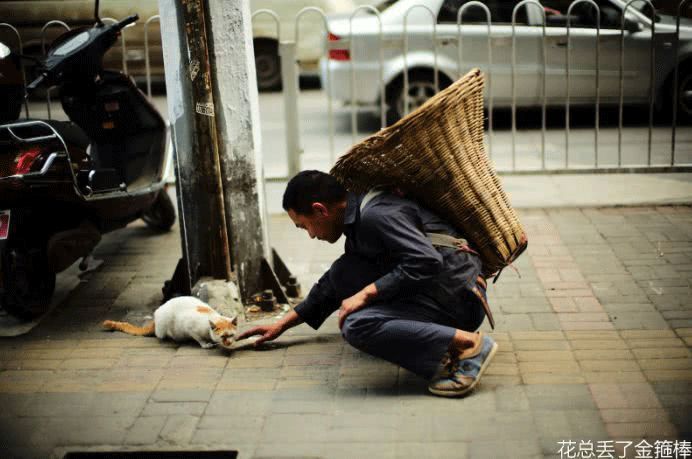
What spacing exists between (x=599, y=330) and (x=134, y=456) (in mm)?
2380

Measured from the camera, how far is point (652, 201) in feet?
22.2

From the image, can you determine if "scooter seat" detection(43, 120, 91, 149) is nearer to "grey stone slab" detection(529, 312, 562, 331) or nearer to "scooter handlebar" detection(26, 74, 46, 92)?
"scooter handlebar" detection(26, 74, 46, 92)

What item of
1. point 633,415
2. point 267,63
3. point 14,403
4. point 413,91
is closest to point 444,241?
point 633,415

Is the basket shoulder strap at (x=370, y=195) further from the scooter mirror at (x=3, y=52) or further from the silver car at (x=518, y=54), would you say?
the silver car at (x=518, y=54)

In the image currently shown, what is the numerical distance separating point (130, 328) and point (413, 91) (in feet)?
17.8

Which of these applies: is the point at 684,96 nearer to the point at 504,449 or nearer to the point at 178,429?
the point at 504,449

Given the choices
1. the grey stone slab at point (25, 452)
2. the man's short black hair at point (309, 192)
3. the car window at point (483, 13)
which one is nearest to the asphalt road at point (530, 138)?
the car window at point (483, 13)

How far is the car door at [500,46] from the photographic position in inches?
347

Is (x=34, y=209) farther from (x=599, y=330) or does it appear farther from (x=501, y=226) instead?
(x=599, y=330)

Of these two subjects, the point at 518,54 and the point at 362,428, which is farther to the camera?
the point at 518,54

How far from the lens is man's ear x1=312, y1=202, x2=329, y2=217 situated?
13.0 feet

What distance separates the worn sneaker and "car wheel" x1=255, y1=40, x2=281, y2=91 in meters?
8.90

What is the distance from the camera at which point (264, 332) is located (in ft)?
14.6

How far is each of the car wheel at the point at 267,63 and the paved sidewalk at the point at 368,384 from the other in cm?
722
